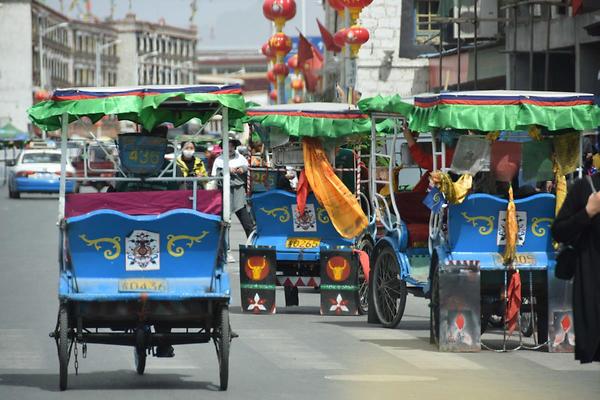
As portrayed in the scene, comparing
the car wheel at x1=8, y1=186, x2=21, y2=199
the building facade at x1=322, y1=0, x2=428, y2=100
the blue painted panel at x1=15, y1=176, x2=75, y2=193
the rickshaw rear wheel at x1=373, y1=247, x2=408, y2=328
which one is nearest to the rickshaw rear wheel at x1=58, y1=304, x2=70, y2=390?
the rickshaw rear wheel at x1=373, y1=247, x2=408, y2=328

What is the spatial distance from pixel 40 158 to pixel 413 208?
3793cm

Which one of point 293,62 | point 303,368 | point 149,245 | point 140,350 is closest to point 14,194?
point 293,62

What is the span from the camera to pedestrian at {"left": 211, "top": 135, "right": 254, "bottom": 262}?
77.4 ft

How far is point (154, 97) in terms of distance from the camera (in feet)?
39.7

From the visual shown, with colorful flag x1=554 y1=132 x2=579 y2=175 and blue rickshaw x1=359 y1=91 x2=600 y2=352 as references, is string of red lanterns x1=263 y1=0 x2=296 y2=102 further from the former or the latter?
colorful flag x1=554 y1=132 x2=579 y2=175

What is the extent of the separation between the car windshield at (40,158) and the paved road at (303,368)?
118ft

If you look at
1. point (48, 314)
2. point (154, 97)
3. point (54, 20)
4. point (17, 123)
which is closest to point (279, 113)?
point (48, 314)

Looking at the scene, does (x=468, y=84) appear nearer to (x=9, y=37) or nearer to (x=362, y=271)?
(x=362, y=271)

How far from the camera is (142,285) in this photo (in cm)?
1166

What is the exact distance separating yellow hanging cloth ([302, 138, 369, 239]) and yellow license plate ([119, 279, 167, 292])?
6.18 meters

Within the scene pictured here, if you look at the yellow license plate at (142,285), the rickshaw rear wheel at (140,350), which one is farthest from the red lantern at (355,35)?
the yellow license plate at (142,285)

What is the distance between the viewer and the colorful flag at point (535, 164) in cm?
1461

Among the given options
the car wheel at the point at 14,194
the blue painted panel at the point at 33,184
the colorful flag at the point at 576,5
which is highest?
the colorful flag at the point at 576,5

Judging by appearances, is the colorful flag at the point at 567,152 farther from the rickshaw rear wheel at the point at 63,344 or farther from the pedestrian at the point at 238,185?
the pedestrian at the point at 238,185
